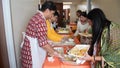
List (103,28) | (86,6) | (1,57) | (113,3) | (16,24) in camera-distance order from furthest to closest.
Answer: (86,6) < (113,3) < (1,57) < (16,24) < (103,28)

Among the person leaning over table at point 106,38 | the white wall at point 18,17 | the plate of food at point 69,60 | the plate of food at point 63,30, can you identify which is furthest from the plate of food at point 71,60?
the plate of food at point 63,30

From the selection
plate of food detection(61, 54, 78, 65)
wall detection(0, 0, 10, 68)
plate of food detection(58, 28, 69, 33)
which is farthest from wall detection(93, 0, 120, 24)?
wall detection(0, 0, 10, 68)

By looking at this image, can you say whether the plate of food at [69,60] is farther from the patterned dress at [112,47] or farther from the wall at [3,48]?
the wall at [3,48]

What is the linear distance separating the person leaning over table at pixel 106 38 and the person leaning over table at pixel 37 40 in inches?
17.2

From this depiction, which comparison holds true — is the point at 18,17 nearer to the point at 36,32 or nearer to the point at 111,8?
the point at 36,32

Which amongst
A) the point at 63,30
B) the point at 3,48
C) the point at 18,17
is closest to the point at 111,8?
the point at 63,30

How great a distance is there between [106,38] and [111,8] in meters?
1.19

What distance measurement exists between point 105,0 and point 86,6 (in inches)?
11.7

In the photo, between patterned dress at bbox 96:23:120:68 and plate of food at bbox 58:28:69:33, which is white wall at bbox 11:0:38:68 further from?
patterned dress at bbox 96:23:120:68

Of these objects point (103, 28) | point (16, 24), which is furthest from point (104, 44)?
point (16, 24)

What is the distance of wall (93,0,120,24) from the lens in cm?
190

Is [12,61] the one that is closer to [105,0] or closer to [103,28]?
[103,28]

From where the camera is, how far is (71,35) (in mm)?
2367

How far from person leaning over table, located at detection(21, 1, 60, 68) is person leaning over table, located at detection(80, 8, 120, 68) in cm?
44
